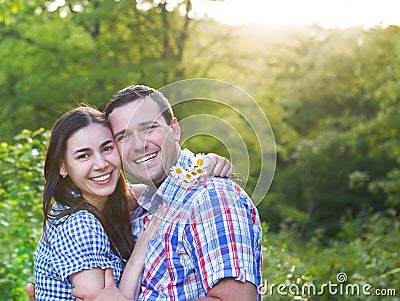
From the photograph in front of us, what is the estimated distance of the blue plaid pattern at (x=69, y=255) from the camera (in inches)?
102

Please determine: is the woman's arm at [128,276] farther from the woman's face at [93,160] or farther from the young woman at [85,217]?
the woman's face at [93,160]

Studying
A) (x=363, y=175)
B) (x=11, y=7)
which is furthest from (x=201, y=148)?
(x=363, y=175)

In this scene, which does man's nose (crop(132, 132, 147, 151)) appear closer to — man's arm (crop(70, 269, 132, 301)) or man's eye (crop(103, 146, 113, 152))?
man's eye (crop(103, 146, 113, 152))

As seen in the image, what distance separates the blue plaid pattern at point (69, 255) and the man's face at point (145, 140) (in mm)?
309

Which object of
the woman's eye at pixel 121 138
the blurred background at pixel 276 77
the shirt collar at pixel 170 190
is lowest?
the shirt collar at pixel 170 190

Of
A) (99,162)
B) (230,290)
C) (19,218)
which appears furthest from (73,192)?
(19,218)

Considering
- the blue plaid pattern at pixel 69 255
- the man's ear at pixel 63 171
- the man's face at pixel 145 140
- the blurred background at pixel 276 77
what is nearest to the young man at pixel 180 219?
the man's face at pixel 145 140

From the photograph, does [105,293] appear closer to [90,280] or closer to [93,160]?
[90,280]

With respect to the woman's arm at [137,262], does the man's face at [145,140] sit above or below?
above

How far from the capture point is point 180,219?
2.59 m

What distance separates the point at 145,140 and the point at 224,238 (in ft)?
2.17

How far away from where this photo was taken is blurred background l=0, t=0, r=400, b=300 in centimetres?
1157

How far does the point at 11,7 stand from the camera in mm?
9102

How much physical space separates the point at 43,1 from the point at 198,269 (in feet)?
36.2
